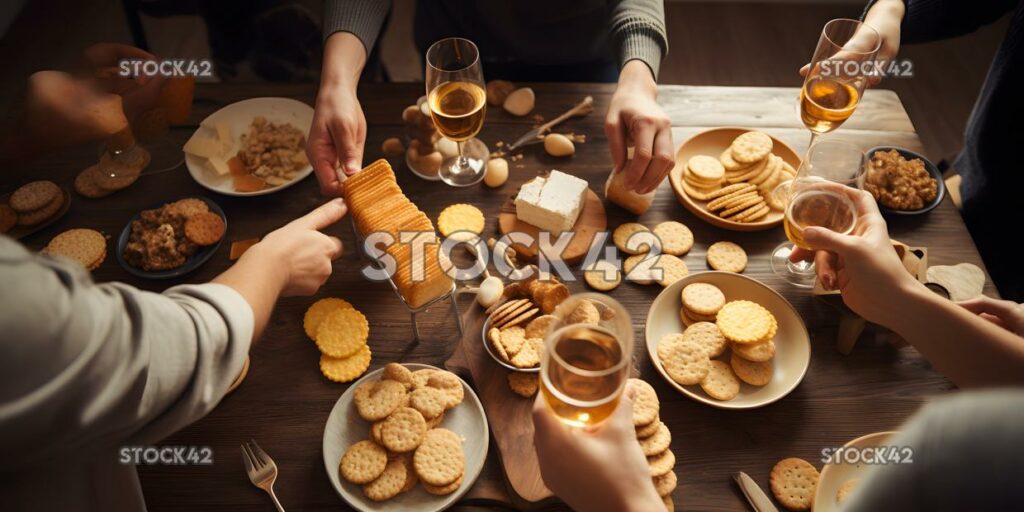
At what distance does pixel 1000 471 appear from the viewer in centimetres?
71

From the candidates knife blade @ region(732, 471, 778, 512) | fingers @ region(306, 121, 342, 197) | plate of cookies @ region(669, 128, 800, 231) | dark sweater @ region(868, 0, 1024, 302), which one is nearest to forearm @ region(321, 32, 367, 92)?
fingers @ region(306, 121, 342, 197)

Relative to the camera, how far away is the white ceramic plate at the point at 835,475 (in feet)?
4.28

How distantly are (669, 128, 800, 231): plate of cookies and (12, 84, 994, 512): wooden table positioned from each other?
51 mm

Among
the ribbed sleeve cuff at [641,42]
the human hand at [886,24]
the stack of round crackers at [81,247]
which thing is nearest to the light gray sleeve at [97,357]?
the stack of round crackers at [81,247]

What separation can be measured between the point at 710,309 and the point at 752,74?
3.21 m

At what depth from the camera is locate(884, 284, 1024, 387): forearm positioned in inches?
50.4

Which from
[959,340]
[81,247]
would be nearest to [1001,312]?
[959,340]

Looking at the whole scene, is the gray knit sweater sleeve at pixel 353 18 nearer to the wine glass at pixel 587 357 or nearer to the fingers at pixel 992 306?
the wine glass at pixel 587 357

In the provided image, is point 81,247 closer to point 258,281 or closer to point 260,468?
point 258,281

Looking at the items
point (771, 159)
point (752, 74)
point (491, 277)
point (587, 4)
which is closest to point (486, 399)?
point (491, 277)

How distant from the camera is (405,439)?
140 cm

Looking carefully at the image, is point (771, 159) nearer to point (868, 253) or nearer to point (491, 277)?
point (868, 253)

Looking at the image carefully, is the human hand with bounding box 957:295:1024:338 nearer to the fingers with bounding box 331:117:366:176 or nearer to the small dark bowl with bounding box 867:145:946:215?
the small dark bowl with bounding box 867:145:946:215

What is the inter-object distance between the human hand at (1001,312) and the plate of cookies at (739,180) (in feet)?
1.75
